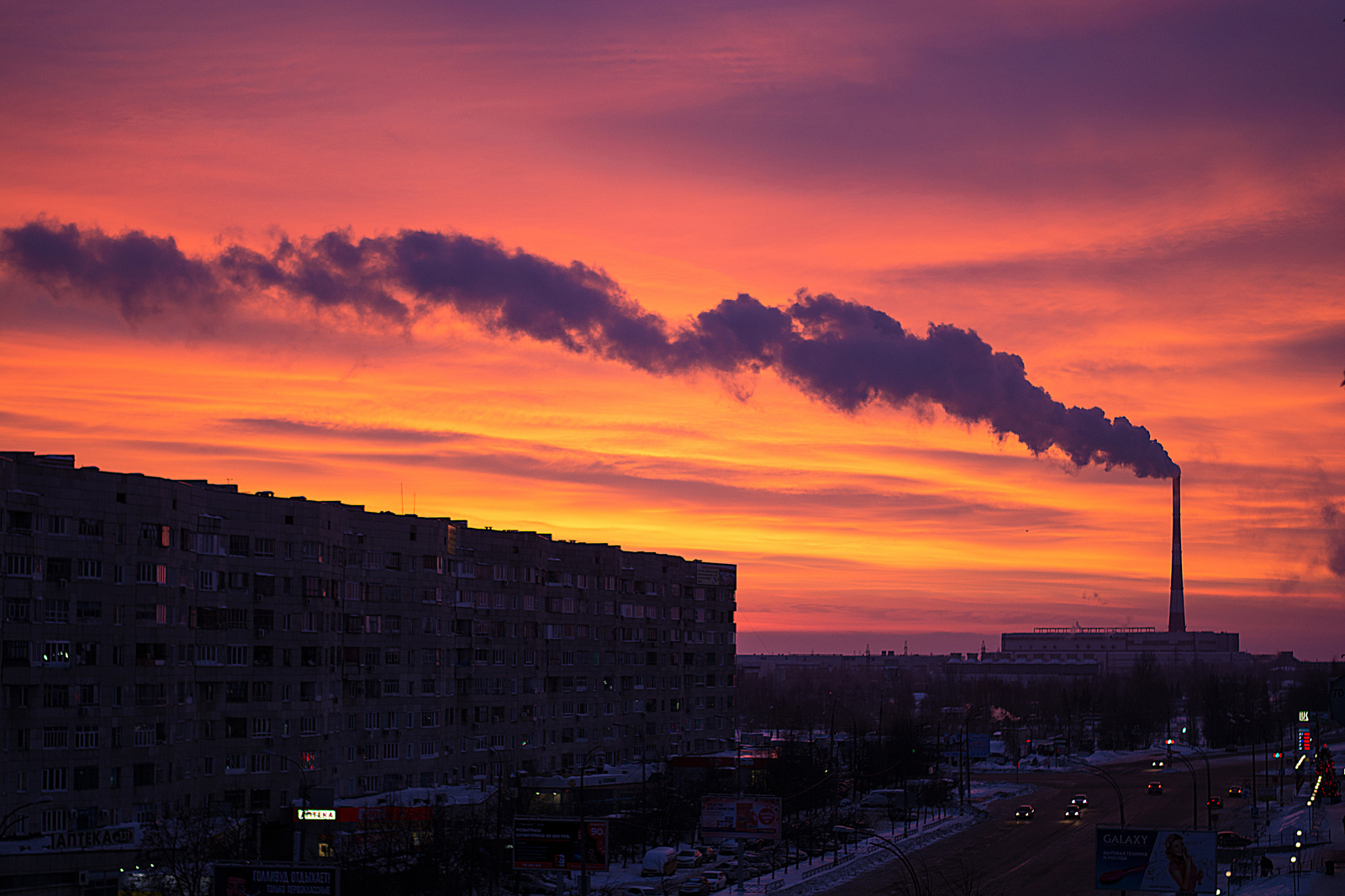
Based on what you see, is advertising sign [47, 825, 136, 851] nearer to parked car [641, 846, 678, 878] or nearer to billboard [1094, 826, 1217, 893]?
parked car [641, 846, 678, 878]

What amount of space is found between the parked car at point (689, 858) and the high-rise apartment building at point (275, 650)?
1109 centimetres

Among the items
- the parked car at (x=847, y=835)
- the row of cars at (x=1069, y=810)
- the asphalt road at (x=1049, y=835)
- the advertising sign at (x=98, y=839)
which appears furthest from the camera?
the row of cars at (x=1069, y=810)

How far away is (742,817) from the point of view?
9581 centimetres

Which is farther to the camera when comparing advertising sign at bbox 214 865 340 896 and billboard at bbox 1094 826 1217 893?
billboard at bbox 1094 826 1217 893

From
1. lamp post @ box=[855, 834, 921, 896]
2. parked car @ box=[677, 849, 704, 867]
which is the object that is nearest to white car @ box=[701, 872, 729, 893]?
parked car @ box=[677, 849, 704, 867]

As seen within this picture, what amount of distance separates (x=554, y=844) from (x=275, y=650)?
→ 46699mm

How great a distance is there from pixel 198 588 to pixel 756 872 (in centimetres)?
4763

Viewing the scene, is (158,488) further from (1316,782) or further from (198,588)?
(1316,782)

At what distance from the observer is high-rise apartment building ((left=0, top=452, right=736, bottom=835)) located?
3558 inches

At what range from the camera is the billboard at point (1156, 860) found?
6662 centimetres

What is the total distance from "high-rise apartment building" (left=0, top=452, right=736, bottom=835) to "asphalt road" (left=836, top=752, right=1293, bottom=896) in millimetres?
30001

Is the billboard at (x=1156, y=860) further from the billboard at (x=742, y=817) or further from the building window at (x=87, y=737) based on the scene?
the building window at (x=87, y=737)

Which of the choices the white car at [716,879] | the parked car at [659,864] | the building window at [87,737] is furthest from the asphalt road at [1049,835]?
the building window at [87,737]

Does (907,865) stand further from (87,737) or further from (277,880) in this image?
(87,737)
